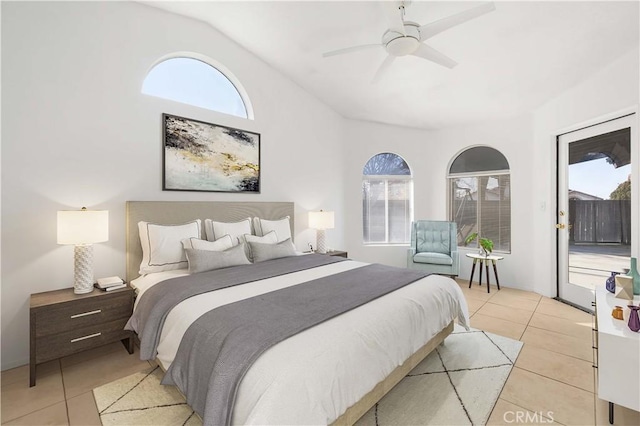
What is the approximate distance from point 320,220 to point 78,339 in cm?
292

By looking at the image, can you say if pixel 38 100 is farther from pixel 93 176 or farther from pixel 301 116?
pixel 301 116

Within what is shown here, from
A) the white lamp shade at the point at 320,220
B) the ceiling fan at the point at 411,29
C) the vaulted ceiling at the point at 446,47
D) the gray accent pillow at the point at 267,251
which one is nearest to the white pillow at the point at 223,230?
the gray accent pillow at the point at 267,251

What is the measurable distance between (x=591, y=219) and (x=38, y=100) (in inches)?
229

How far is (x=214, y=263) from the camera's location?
2672 millimetres

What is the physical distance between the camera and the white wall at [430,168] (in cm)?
457

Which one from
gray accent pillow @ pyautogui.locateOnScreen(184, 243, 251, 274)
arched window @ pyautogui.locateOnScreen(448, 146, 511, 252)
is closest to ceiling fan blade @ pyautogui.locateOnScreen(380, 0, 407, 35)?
gray accent pillow @ pyautogui.locateOnScreen(184, 243, 251, 274)

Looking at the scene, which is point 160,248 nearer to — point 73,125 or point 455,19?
point 73,125

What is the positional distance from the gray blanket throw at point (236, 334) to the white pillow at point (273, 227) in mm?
1614

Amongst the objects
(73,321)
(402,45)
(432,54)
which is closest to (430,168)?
(432,54)

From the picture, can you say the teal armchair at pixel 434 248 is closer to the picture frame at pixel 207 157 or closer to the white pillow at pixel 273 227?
the white pillow at pixel 273 227

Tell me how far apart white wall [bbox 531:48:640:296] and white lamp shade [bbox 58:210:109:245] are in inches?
196

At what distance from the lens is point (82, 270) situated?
238cm

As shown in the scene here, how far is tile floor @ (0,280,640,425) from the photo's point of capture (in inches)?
70.6

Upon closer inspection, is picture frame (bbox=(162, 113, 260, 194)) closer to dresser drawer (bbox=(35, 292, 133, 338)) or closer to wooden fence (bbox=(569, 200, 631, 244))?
dresser drawer (bbox=(35, 292, 133, 338))
